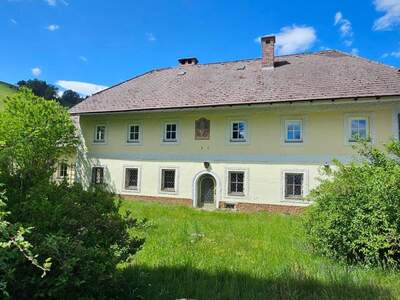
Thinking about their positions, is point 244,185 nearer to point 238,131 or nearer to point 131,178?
point 238,131

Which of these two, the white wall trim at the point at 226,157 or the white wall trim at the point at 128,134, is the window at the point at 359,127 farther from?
the white wall trim at the point at 128,134

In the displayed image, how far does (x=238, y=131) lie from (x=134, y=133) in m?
6.52

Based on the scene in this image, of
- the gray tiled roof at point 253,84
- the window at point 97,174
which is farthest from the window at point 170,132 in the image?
the window at point 97,174

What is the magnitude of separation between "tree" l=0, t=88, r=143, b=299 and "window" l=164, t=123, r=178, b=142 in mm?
14746

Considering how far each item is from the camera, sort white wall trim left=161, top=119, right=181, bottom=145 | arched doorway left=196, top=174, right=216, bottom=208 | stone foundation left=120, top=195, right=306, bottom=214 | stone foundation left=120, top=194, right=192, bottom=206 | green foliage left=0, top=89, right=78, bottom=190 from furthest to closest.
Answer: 1. green foliage left=0, top=89, right=78, bottom=190
2. white wall trim left=161, top=119, right=181, bottom=145
3. stone foundation left=120, top=194, right=192, bottom=206
4. arched doorway left=196, top=174, right=216, bottom=208
5. stone foundation left=120, top=195, right=306, bottom=214

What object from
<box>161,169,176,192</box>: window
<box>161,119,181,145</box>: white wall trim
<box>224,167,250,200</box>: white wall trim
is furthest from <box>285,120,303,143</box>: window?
<box>161,169,176,192</box>: window

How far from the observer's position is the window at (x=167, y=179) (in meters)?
19.3

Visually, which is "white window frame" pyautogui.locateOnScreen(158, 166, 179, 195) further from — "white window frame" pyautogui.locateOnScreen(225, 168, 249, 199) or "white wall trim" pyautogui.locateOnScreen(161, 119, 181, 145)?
"white window frame" pyautogui.locateOnScreen(225, 168, 249, 199)

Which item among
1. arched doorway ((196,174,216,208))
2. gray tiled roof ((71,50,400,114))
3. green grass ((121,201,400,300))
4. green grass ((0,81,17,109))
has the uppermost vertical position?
green grass ((0,81,17,109))

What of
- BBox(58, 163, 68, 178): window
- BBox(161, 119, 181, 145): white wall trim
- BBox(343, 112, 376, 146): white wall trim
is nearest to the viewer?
BBox(343, 112, 376, 146): white wall trim

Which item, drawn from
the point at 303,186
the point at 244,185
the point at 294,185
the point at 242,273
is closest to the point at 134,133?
the point at 244,185

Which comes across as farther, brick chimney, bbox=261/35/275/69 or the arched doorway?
brick chimney, bbox=261/35/275/69

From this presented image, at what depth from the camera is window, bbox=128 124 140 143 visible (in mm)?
20266

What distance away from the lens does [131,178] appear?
20.5 m
